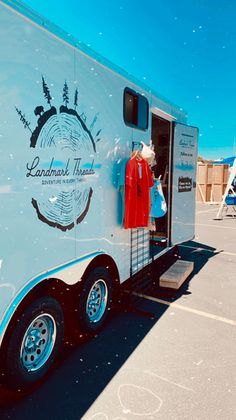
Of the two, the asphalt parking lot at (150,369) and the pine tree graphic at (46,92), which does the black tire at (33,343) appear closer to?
the asphalt parking lot at (150,369)

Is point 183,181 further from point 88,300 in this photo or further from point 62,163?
point 62,163

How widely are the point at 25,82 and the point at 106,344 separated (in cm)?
257

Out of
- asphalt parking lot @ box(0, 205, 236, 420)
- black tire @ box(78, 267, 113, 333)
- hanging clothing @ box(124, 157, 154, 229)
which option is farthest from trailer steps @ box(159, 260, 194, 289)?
black tire @ box(78, 267, 113, 333)

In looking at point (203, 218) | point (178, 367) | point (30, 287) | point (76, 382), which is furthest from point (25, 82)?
point (203, 218)

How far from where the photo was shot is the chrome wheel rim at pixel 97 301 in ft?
11.3

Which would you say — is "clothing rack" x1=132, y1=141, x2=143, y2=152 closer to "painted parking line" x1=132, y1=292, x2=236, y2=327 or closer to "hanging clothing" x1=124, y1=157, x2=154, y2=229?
"hanging clothing" x1=124, y1=157, x2=154, y2=229

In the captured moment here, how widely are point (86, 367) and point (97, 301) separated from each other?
2.77ft

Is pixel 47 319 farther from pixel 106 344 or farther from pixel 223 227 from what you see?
pixel 223 227

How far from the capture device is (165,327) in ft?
11.9

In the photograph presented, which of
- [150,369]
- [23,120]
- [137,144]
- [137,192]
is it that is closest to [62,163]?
[23,120]

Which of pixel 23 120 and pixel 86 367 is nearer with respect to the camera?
pixel 23 120

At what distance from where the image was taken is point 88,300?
336cm

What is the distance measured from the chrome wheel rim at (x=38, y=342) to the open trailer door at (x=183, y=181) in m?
3.32

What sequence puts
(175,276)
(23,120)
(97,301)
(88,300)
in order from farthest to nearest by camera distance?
(175,276), (97,301), (88,300), (23,120)
